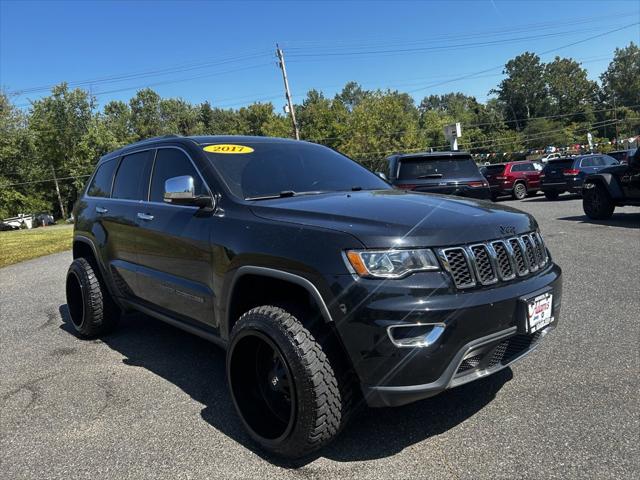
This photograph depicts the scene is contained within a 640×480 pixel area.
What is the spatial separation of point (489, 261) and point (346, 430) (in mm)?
1311

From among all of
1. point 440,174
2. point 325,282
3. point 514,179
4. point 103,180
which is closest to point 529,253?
point 325,282

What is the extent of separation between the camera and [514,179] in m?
21.0

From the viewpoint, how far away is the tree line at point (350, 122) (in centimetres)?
5553

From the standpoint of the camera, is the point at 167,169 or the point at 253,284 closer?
the point at 253,284

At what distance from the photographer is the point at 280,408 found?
9.79 feet

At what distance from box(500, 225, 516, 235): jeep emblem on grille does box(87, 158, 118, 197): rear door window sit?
12.1 feet

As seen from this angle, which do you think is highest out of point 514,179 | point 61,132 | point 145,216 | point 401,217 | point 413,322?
point 61,132

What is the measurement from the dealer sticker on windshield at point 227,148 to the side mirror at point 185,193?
49cm

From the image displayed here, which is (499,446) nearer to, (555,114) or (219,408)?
(219,408)

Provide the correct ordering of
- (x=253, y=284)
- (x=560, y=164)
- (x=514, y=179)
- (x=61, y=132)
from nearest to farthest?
1. (x=253, y=284)
2. (x=560, y=164)
3. (x=514, y=179)
4. (x=61, y=132)

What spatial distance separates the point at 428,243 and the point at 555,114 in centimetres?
12361

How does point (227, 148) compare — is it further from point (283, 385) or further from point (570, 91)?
point (570, 91)

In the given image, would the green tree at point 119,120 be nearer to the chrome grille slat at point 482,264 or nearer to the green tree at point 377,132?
the green tree at point 377,132

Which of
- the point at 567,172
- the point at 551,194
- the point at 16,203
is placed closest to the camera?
the point at 567,172
